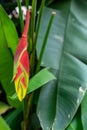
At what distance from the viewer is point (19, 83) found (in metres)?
0.65

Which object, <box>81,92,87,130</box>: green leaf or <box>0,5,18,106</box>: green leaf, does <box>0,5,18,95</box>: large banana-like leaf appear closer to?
<box>0,5,18,106</box>: green leaf

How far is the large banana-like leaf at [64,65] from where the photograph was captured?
29.0 inches

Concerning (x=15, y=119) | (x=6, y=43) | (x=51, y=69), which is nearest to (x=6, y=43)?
(x=6, y=43)

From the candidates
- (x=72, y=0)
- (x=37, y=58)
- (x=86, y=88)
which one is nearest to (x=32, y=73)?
(x=37, y=58)

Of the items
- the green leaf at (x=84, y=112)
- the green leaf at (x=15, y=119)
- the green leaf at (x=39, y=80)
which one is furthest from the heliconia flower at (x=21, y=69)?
the green leaf at (x=15, y=119)

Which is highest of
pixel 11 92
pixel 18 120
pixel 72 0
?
pixel 72 0

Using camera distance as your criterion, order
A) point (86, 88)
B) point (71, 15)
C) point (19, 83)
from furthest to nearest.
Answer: point (71, 15), point (86, 88), point (19, 83)

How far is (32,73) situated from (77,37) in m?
0.15

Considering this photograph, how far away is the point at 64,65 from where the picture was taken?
80 centimetres

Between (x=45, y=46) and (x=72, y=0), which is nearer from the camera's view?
(x=45, y=46)

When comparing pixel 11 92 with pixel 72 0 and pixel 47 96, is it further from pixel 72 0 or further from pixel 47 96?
pixel 72 0

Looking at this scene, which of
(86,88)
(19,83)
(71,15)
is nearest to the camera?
(19,83)

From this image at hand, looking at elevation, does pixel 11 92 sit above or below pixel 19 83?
below

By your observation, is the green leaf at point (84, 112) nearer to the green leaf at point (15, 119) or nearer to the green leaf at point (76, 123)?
the green leaf at point (76, 123)
